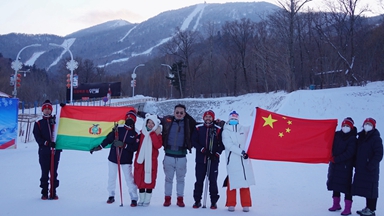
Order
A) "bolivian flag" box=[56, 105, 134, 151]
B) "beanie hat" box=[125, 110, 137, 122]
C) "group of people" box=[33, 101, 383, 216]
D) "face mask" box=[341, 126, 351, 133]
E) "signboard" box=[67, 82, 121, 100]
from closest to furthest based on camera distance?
"group of people" box=[33, 101, 383, 216] → "face mask" box=[341, 126, 351, 133] → "beanie hat" box=[125, 110, 137, 122] → "bolivian flag" box=[56, 105, 134, 151] → "signboard" box=[67, 82, 121, 100]

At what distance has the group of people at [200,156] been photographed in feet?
22.6

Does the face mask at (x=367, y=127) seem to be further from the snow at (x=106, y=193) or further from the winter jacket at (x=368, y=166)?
the snow at (x=106, y=193)

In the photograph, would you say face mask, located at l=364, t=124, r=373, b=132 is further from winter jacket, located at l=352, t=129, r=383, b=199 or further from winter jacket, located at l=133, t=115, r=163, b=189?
winter jacket, located at l=133, t=115, r=163, b=189

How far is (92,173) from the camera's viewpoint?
10773mm

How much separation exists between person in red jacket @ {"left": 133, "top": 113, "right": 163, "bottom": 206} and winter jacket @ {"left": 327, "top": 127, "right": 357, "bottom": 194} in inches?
136

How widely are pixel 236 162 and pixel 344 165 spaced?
6.77ft

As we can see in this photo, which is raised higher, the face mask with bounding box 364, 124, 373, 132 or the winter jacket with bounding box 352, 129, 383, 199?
the face mask with bounding box 364, 124, 373, 132

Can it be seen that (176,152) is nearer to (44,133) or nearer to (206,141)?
Answer: (206,141)

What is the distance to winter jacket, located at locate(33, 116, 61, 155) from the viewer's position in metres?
7.51

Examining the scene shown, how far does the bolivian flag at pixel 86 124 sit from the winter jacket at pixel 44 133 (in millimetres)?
362

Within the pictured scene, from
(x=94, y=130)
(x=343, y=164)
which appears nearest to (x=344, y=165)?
(x=343, y=164)

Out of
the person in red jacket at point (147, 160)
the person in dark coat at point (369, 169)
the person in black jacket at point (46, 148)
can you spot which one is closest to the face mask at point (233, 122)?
the person in red jacket at point (147, 160)

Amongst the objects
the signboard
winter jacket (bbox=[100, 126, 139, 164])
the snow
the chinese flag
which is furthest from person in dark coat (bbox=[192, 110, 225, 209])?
the signboard

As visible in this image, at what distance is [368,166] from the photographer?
6.60m
